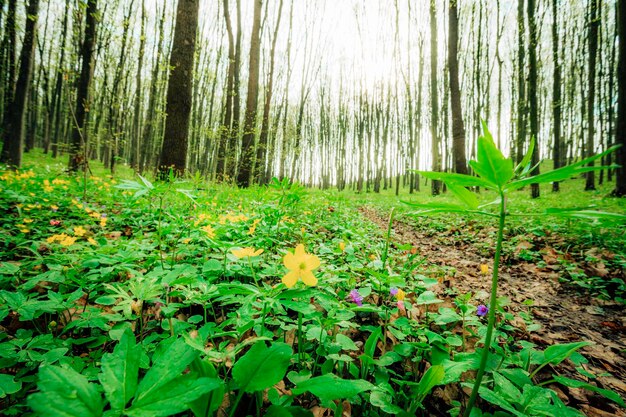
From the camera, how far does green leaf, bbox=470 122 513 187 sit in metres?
0.64

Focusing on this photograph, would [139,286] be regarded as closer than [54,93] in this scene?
Yes

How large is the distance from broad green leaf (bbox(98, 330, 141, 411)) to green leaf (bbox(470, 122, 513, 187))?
90 cm

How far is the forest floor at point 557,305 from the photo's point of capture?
1273mm

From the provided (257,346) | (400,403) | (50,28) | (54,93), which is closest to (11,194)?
(257,346)

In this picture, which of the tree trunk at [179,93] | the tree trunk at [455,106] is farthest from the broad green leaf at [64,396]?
the tree trunk at [455,106]

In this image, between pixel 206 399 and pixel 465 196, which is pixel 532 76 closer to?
pixel 465 196

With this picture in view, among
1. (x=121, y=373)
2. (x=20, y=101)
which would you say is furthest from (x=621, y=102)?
(x=20, y=101)

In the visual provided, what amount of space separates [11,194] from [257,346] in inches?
149

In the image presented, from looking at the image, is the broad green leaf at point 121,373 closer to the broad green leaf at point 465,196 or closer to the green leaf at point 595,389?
the broad green leaf at point 465,196

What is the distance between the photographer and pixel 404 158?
2594 cm

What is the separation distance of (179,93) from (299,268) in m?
5.70

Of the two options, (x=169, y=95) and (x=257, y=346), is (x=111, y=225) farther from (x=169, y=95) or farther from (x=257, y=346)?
(x=169, y=95)

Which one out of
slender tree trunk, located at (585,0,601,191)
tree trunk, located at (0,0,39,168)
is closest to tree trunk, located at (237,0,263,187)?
tree trunk, located at (0,0,39,168)

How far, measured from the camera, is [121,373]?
0.61 metres
